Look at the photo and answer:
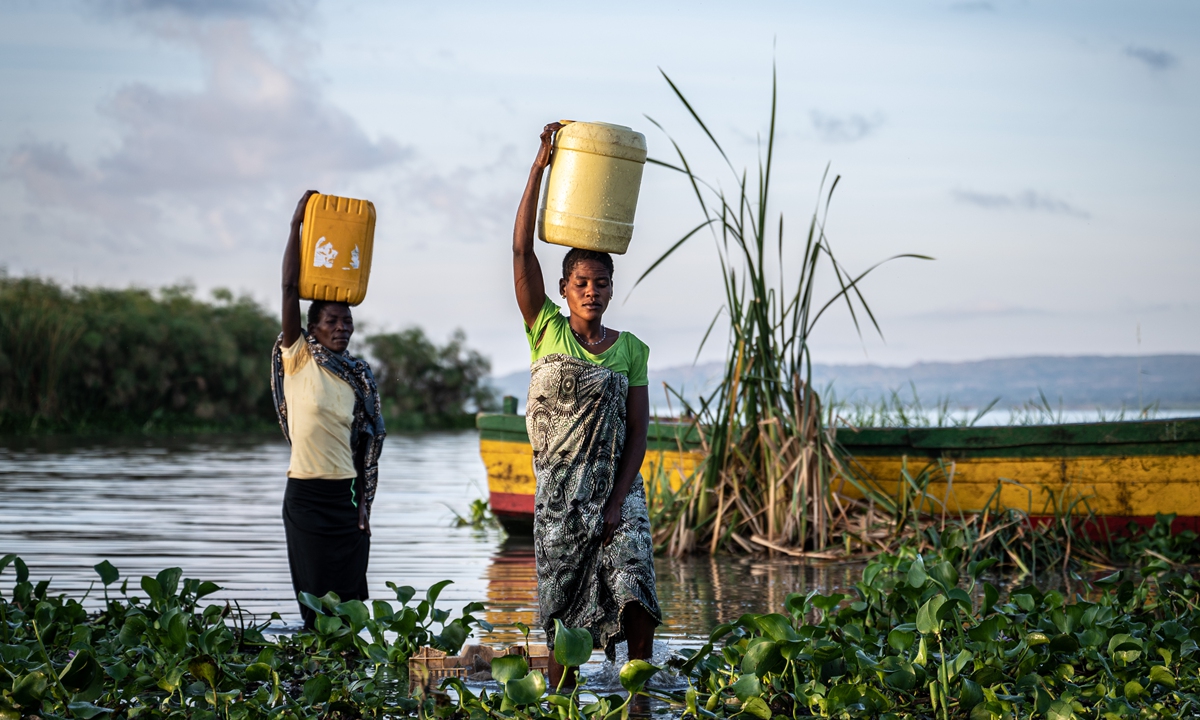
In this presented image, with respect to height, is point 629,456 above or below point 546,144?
below

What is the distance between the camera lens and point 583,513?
3283 mm

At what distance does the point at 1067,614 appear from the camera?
11.7 ft

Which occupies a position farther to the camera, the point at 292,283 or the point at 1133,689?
the point at 292,283

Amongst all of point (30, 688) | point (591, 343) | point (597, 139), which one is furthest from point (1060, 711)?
point (30, 688)

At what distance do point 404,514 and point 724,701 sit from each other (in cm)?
635

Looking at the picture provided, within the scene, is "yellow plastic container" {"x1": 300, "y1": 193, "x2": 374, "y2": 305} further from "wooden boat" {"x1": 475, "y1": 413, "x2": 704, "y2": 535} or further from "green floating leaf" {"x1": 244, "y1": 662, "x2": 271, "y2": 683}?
"wooden boat" {"x1": 475, "y1": 413, "x2": 704, "y2": 535}

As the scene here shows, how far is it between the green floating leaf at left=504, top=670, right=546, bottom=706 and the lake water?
1.41 meters

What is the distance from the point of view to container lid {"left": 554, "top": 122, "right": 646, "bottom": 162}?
3.43 m

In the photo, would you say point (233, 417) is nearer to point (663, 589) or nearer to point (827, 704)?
point (663, 589)

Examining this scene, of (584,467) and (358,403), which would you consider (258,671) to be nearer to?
(584,467)

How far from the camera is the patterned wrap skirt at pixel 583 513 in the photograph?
3.29 m

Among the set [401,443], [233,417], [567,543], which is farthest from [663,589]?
[233,417]

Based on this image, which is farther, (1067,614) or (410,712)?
(1067,614)

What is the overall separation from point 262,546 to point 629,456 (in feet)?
14.1
